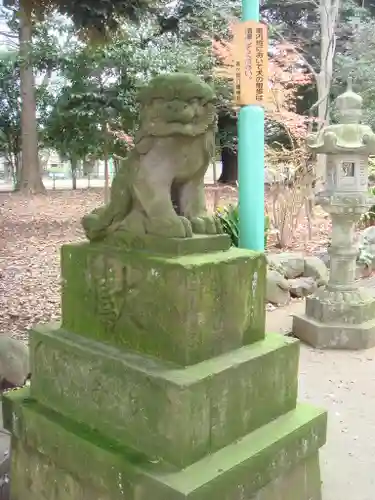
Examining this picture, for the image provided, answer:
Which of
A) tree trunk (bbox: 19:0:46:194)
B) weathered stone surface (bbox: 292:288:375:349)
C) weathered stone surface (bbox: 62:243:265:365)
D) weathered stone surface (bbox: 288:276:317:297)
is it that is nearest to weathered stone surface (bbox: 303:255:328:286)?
weathered stone surface (bbox: 288:276:317:297)

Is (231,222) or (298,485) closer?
(298,485)

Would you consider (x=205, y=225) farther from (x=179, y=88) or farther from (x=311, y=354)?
(x=311, y=354)

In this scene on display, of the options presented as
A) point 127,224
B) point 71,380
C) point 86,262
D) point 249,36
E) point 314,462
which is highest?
point 249,36

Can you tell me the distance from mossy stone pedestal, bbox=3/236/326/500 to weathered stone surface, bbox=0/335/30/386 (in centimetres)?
93

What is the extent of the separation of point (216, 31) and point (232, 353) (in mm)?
10542

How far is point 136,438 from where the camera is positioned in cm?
180

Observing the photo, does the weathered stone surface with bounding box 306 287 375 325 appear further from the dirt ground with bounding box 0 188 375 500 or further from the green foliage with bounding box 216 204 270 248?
the green foliage with bounding box 216 204 270 248

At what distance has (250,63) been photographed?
15.5 feet

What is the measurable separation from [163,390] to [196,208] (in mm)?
686

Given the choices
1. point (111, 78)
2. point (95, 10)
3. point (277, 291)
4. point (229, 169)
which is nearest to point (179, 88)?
point (95, 10)

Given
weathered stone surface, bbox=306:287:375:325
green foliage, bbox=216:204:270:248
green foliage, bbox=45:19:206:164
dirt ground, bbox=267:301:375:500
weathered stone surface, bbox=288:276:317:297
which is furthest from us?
green foliage, bbox=45:19:206:164

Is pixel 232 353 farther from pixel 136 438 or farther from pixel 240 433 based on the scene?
pixel 136 438

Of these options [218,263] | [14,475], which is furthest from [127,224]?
[14,475]

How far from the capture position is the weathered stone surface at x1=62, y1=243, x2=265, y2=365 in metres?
1.75
